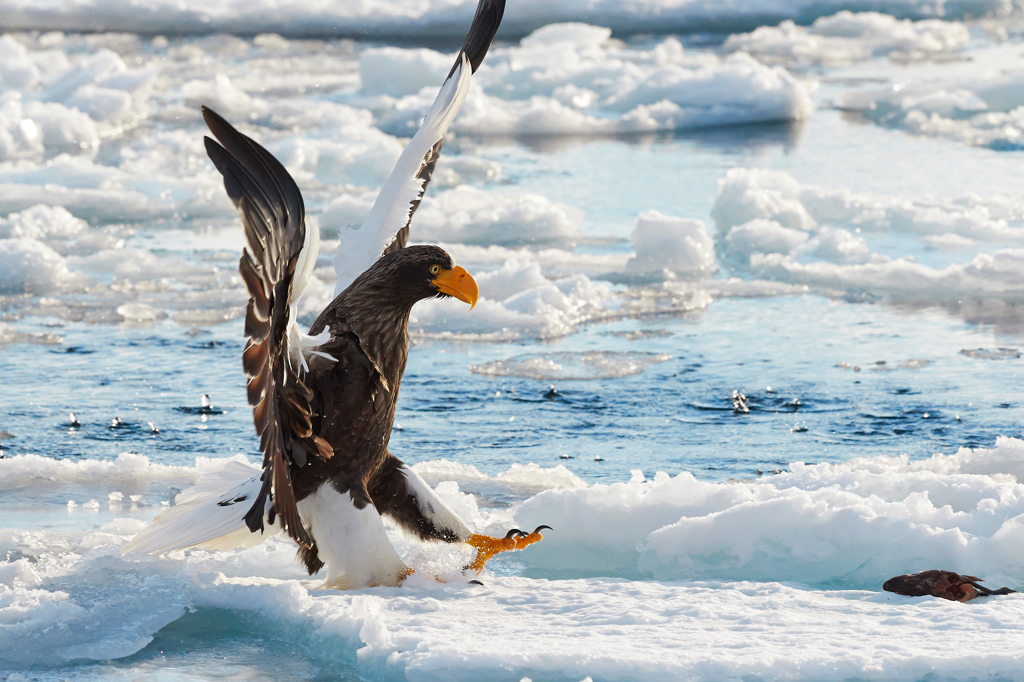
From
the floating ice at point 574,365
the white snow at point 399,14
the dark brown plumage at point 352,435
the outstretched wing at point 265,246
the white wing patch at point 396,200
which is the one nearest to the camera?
the outstretched wing at point 265,246

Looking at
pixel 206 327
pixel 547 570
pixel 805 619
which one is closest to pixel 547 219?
pixel 206 327

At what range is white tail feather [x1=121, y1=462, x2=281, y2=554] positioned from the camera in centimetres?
342

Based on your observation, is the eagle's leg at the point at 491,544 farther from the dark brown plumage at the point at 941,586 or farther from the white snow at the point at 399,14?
the white snow at the point at 399,14

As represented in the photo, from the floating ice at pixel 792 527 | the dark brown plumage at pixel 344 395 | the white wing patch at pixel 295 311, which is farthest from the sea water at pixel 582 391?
the white wing patch at pixel 295 311

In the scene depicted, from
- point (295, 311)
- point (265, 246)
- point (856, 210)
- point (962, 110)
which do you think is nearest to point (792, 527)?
point (295, 311)

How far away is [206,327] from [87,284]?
157cm

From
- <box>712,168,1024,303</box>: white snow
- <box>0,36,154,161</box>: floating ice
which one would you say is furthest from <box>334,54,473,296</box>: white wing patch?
<box>0,36,154,161</box>: floating ice

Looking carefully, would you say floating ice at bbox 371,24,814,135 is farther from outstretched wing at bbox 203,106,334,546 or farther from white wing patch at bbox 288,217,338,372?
outstretched wing at bbox 203,106,334,546

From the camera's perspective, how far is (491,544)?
3695 millimetres

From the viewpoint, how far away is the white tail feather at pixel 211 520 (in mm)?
3424

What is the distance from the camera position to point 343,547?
349 cm

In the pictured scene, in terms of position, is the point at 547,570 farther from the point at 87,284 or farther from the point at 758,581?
the point at 87,284

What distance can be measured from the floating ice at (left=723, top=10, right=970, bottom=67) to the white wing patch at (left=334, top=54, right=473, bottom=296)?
62.7 feet

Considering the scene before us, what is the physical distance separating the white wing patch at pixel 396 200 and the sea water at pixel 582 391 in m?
0.87
